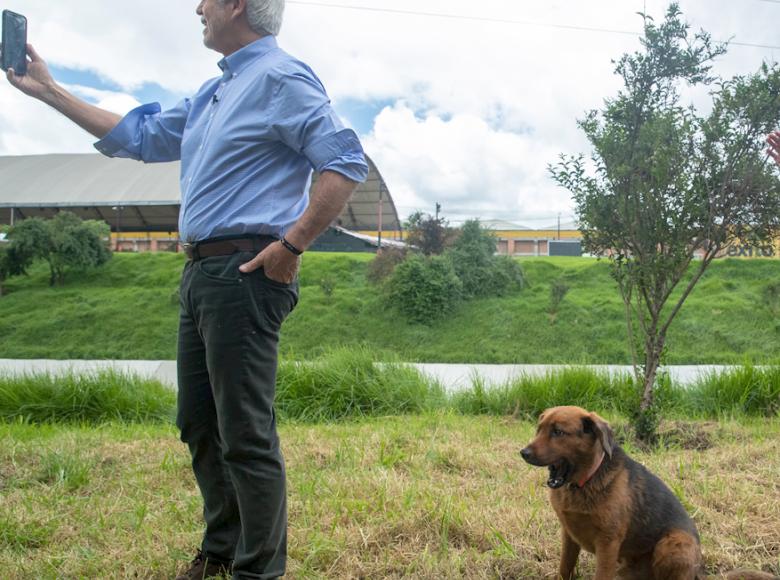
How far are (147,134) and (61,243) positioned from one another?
14.8 meters

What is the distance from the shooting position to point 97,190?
27875mm

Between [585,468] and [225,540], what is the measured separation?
1433mm

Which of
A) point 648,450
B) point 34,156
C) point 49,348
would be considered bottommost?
point 49,348

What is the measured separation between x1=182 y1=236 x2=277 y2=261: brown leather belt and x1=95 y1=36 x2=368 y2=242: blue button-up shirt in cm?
2

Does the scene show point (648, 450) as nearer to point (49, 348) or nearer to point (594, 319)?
point (594, 319)

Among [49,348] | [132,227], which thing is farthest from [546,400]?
[132,227]

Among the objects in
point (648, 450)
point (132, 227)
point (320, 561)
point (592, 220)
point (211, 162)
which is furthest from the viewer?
point (132, 227)

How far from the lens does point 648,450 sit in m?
4.95

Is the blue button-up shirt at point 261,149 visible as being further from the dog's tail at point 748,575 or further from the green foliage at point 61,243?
the green foliage at point 61,243

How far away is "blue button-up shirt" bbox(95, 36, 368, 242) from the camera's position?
2301mm

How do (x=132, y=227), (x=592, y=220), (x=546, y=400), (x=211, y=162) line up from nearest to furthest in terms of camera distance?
(x=211, y=162) < (x=592, y=220) < (x=546, y=400) < (x=132, y=227)

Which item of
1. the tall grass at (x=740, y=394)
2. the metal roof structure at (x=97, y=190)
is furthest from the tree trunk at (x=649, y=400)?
the metal roof structure at (x=97, y=190)

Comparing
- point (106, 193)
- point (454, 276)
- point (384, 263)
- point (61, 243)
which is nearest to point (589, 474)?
point (454, 276)

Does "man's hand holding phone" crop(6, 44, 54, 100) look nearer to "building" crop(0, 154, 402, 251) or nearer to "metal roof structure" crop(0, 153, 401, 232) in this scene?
"building" crop(0, 154, 402, 251)
